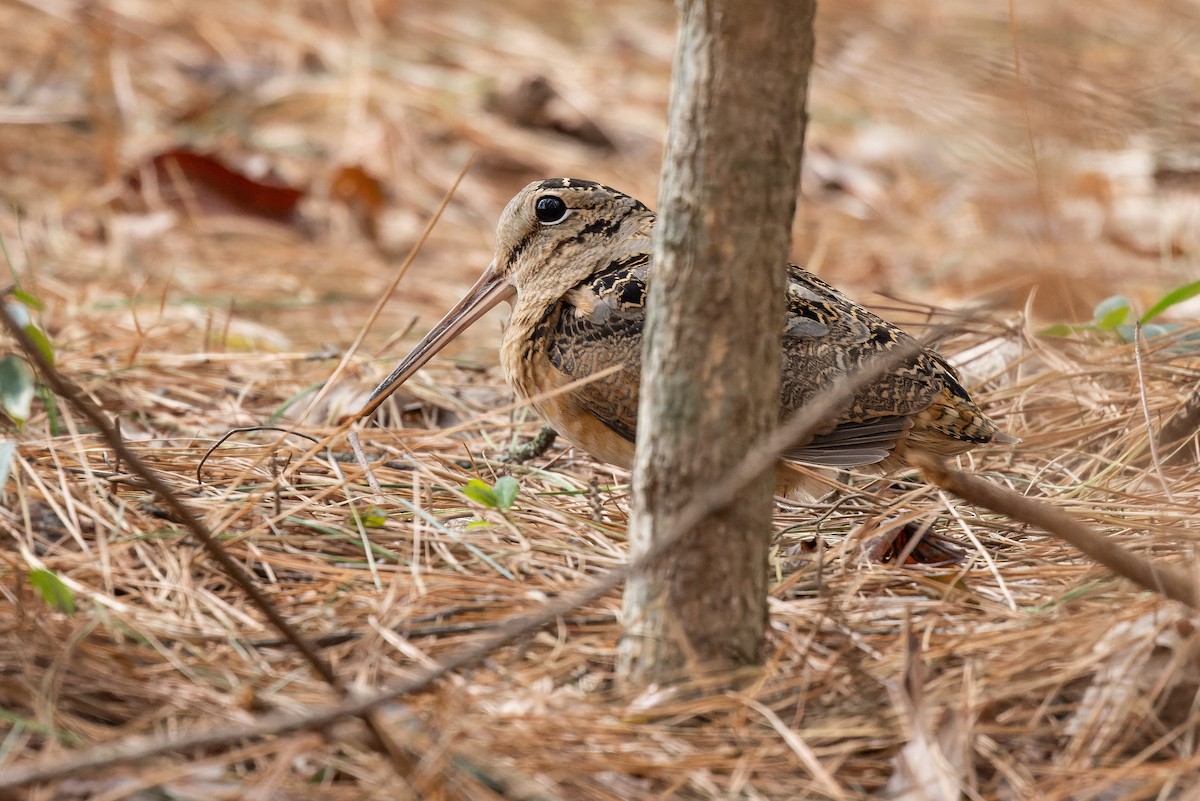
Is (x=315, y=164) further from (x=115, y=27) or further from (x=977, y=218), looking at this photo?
(x=977, y=218)

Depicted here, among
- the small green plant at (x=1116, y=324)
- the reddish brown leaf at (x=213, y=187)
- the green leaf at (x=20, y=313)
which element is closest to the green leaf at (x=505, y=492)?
the green leaf at (x=20, y=313)

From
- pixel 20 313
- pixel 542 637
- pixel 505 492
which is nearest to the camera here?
pixel 542 637

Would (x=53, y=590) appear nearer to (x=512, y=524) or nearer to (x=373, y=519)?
(x=373, y=519)

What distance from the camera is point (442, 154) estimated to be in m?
7.16

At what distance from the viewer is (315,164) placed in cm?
670

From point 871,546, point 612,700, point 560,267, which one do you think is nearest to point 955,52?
point 560,267

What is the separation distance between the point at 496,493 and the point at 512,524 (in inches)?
4.3

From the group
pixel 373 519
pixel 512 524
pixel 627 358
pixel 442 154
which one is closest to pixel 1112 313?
pixel 627 358

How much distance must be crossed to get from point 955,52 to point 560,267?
61.9 inches

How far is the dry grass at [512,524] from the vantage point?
2.03 metres

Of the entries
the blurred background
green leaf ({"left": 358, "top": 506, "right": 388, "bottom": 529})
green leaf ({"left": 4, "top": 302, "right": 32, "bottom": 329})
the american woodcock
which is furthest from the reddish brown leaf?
green leaf ({"left": 358, "top": 506, "right": 388, "bottom": 529})

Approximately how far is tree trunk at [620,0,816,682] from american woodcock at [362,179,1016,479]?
76cm

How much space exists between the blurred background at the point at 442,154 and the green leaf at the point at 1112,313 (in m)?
0.14

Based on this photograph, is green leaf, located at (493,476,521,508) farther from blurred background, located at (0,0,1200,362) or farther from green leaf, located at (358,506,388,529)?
blurred background, located at (0,0,1200,362)
